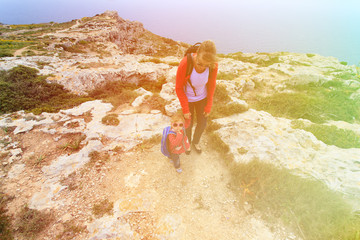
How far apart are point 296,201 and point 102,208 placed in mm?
5246

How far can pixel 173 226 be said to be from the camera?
3.76 meters

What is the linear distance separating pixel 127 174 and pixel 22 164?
3.53 m

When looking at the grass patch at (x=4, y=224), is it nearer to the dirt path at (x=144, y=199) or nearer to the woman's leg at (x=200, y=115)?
the dirt path at (x=144, y=199)

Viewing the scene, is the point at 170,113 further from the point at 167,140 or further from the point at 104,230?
the point at 104,230

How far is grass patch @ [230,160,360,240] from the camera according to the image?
3.52 m

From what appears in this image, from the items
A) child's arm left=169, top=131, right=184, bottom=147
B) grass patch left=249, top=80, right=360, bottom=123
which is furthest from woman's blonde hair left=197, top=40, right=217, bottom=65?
grass patch left=249, top=80, right=360, bottom=123

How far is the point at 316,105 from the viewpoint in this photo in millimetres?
8969

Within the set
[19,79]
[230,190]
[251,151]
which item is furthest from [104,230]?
[19,79]

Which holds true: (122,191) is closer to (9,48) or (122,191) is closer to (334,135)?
(334,135)

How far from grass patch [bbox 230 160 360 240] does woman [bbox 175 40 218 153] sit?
2.29 meters

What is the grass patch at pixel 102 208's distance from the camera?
390 cm

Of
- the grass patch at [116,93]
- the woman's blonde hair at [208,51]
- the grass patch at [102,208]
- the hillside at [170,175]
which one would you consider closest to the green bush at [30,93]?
the hillside at [170,175]

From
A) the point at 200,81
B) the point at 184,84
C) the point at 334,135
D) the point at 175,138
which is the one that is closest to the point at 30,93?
the point at 175,138

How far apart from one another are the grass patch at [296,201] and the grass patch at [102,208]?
362cm
